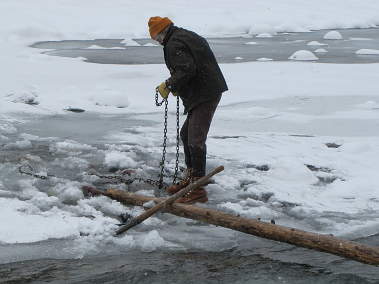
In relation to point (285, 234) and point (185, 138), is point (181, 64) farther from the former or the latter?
point (285, 234)

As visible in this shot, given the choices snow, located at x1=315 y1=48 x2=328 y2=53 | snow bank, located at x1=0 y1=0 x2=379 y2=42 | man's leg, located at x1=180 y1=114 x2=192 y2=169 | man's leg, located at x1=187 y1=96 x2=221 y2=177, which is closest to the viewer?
man's leg, located at x1=187 y1=96 x2=221 y2=177

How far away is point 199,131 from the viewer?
Result: 5.50m

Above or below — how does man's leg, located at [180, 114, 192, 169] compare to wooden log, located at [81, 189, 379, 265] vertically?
above

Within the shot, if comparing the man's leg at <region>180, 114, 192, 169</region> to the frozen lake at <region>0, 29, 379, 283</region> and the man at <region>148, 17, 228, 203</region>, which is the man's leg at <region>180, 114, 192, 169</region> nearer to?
the man at <region>148, 17, 228, 203</region>


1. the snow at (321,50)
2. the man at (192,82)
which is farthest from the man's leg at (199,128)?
the snow at (321,50)

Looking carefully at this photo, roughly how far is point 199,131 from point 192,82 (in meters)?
0.50

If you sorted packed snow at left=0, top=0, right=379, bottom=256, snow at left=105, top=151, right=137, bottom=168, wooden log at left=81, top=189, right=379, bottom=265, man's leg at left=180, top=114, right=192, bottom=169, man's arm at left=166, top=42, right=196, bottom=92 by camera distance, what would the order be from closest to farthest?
wooden log at left=81, top=189, right=379, bottom=265, packed snow at left=0, top=0, right=379, bottom=256, man's arm at left=166, top=42, right=196, bottom=92, man's leg at left=180, top=114, right=192, bottom=169, snow at left=105, top=151, right=137, bottom=168

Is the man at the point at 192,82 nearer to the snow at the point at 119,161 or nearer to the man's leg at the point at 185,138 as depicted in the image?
the man's leg at the point at 185,138

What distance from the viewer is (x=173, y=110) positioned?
9641mm

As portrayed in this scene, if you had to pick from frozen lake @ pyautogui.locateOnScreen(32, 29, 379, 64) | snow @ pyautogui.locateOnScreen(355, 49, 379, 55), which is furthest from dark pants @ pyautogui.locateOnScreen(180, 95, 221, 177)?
snow @ pyautogui.locateOnScreen(355, 49, 379, 55)

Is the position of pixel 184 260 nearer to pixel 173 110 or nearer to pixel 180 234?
pixel 180 234

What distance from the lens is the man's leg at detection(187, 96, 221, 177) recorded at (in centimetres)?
545

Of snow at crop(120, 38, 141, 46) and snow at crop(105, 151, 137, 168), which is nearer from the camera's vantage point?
snow at crop(105, 151, 137, 168)

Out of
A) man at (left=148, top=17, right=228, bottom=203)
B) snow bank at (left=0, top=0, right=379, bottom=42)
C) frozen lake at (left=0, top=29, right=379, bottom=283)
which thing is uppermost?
snow bank at (left=0, top=0, right=379, bottom=42)
